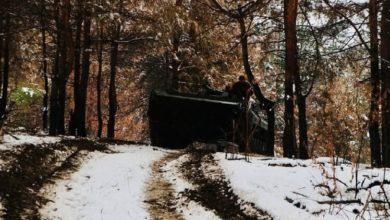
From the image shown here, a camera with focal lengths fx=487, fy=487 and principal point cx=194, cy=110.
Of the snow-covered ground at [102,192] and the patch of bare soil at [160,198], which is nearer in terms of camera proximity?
the snow-covered ground at [102,192]

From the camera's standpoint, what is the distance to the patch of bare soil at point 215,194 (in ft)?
19.9

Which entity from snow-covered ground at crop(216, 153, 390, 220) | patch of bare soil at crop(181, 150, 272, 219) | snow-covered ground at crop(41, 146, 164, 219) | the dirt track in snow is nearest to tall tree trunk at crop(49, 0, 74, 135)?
the dirt track in snow

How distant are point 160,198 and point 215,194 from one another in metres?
0.83

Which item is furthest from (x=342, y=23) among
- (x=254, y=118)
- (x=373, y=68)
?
(x=254, y=118)

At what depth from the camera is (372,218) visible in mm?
5344

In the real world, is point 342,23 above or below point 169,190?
above

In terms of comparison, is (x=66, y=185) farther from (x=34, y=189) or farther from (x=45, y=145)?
(x=45, y=145)

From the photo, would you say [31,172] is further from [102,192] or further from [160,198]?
[160,198]

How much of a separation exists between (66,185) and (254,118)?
31.7 ft

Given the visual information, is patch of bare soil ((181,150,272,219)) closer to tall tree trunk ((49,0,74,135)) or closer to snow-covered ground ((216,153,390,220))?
snow-covered ground ((216,153,390,220))

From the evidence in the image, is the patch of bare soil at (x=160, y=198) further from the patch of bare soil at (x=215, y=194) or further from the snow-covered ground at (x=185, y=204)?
the patch of bare soil at (x=215, y=194)

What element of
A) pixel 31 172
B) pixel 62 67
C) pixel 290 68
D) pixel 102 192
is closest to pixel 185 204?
pixel 102 192

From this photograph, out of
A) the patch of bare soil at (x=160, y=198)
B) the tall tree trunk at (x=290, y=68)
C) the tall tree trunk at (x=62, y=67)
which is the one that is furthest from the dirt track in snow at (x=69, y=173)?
the tall tree trunk at (x=62, y=67)

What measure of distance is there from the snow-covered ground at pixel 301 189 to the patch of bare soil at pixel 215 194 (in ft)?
0.38
